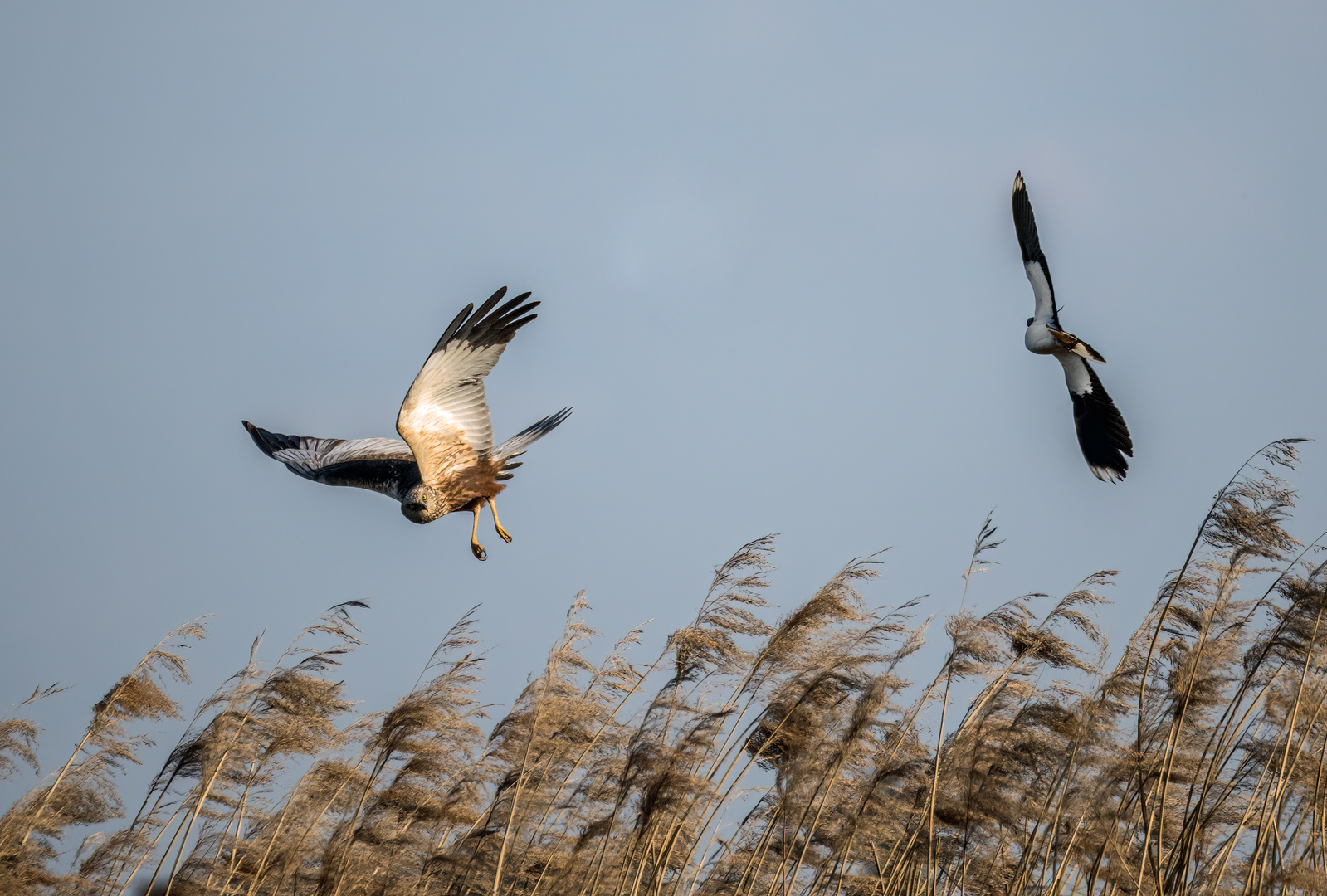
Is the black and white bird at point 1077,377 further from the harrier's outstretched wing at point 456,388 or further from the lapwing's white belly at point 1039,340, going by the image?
the harrier's outstretched wing at point 456,388

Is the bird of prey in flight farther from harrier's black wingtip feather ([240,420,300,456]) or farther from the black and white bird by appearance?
the black and white bird

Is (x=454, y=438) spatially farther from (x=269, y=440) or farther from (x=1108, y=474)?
(x=1108, y=474)

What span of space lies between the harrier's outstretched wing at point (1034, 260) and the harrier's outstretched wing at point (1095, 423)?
37 centimetres

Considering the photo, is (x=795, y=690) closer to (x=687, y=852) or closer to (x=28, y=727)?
(x=687, y=852)

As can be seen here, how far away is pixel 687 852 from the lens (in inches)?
174

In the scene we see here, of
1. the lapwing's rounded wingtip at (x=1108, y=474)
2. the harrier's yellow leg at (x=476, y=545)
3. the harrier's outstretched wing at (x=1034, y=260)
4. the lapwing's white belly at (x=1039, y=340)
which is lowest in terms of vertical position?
the harrier's yellow leg at (x=476, y=545)

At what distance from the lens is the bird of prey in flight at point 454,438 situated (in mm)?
7383

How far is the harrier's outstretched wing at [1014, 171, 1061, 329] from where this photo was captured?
8641 mm

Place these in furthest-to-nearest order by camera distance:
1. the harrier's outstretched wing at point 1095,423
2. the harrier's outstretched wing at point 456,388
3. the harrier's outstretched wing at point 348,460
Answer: the harrier's outstretched wing at point 1095,423, the harrier's outstretched wing at point 348,460, the harrier's outstretched wing at point 456,388

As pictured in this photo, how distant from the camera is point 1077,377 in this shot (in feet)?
28.9

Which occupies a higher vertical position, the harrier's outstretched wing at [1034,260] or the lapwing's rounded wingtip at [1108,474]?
the harrier's outstretched wing at [1034,260]

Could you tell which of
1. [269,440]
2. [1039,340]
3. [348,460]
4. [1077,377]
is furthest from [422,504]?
[1077,377]

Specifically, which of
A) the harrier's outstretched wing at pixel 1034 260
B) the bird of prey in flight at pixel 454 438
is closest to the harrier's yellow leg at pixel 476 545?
the bird of prey in flight at pixel 454 438

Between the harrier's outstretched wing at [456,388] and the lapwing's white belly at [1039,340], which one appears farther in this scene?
Result: the lapwing's white belly at [1039,340]
